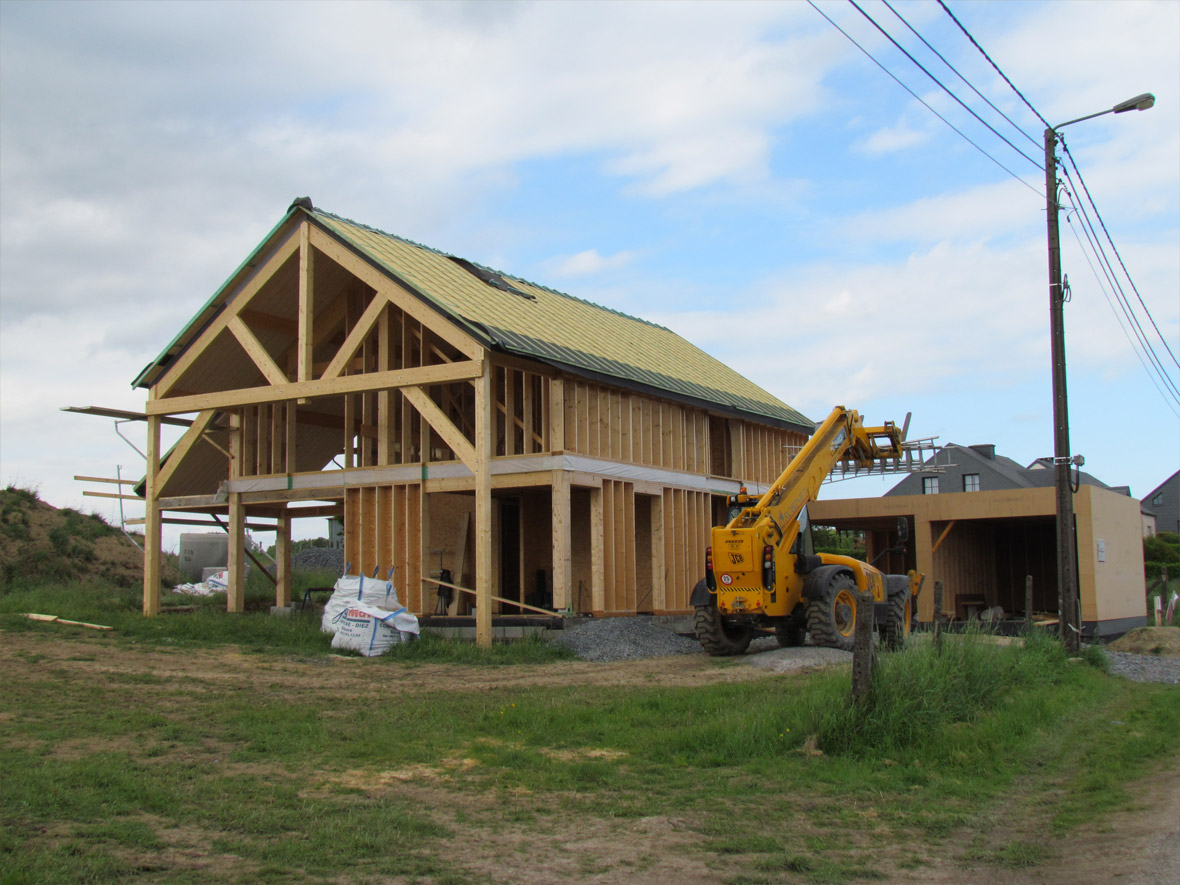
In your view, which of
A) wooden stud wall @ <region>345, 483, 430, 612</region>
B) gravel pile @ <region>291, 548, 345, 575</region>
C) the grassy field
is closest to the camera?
the grassy field

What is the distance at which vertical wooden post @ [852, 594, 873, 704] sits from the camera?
926cm

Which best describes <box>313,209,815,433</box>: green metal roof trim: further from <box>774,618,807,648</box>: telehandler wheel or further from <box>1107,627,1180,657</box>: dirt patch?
<box>1107,627,1180,657</box>: dirt patch

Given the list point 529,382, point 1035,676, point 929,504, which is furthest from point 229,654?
point 929,504

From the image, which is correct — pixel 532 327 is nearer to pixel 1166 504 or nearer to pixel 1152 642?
pixel 1152 642

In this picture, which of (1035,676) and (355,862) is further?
(1035,676)

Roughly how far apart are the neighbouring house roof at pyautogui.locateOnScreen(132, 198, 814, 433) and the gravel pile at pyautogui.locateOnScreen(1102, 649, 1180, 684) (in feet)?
29.7

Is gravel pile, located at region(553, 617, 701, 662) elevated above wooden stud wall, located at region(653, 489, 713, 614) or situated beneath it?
situated beneath

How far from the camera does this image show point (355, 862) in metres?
5.92

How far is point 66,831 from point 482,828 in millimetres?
2416

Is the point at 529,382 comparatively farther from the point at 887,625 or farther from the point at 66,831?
the point at 66,831

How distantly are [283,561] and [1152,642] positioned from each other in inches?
707

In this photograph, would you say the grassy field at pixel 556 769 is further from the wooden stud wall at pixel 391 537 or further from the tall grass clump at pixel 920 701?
the wooden stud wall at pixel 391 537

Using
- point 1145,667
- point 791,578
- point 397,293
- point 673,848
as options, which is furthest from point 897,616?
point 673,848

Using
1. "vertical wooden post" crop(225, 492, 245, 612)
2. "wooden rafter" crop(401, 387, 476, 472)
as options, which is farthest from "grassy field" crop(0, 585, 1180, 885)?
"vertical wooden post" crop(225, 492, 245, 612)
